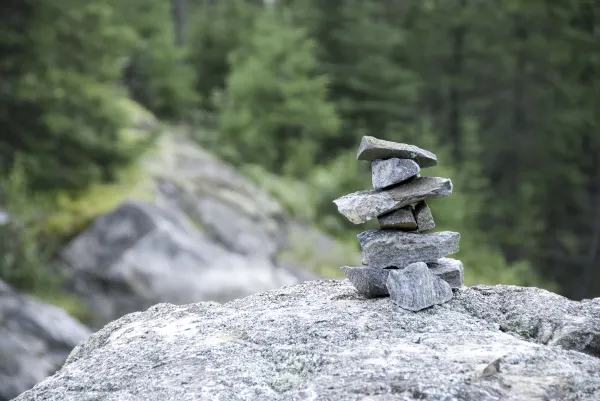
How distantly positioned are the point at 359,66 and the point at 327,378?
1863cm

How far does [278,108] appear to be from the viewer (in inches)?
785

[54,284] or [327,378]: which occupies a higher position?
[54,284]

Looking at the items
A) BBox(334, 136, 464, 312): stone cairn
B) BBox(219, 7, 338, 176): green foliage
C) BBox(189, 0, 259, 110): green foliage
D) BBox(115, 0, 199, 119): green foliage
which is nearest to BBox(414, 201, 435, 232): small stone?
BBox(334, 136, 464, 312): stone cairn

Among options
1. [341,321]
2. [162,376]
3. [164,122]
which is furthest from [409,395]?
[164,122]

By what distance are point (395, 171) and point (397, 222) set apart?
35 centimetres

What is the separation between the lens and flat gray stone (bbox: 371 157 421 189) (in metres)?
4.85

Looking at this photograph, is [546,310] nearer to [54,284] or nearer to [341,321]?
[341,321]

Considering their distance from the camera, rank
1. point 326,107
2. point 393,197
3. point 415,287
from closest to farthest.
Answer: point 415,287 → point 393,197 → point 326,107

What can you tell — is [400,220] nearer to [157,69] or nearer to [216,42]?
[157,69]

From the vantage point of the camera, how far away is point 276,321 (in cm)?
454

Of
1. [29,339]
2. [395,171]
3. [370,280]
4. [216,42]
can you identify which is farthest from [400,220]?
[216,42]

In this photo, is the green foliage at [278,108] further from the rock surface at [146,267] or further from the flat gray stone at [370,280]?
the flat gray stone at [370,280]

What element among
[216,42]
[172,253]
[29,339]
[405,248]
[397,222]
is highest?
[216,42]

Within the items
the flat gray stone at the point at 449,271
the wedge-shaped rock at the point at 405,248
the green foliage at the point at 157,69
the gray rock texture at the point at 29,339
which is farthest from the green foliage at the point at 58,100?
the flat gray stone at the point at 449,271
